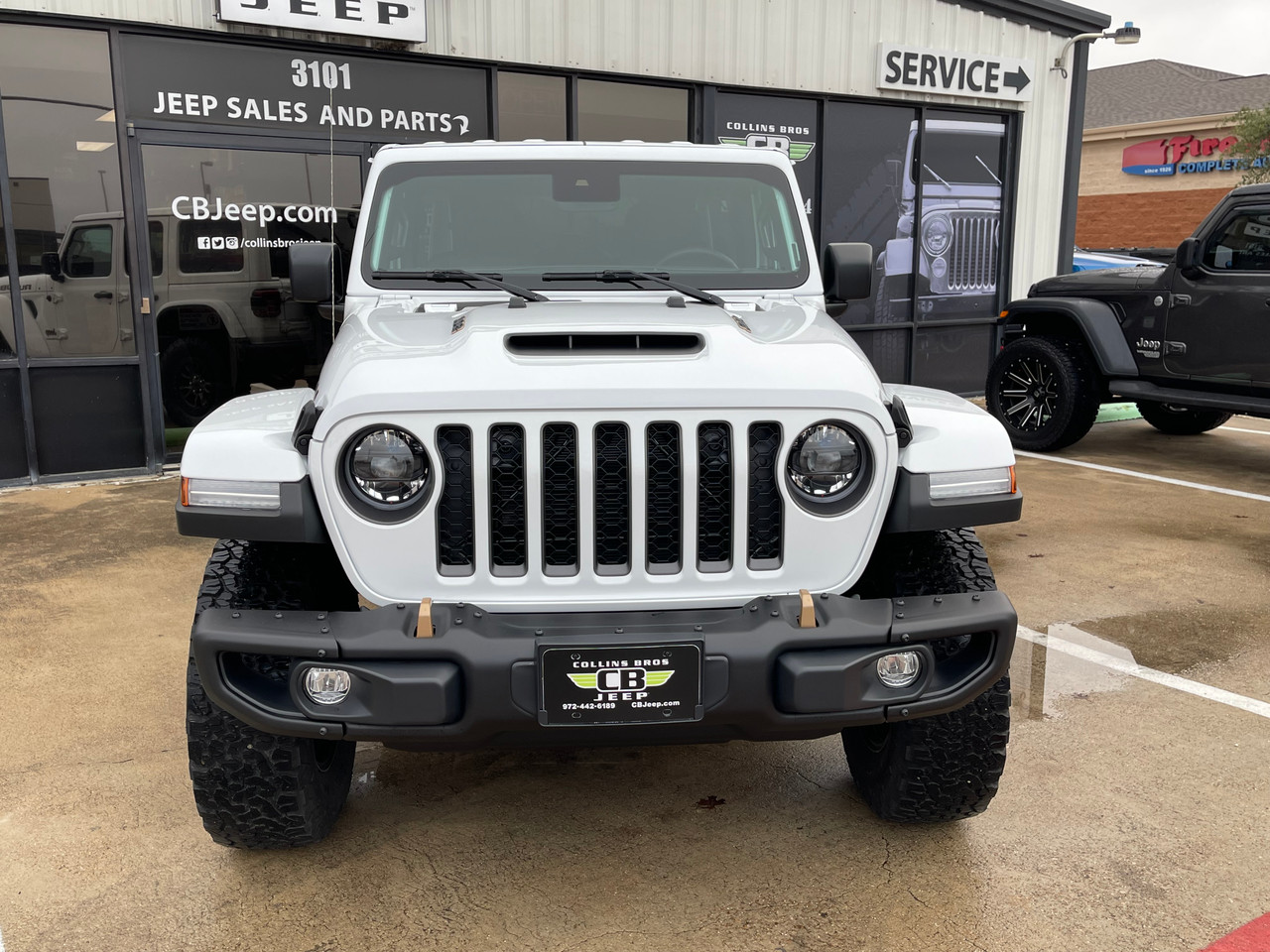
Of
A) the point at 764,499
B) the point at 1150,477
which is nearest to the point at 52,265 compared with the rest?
the point at 764,499

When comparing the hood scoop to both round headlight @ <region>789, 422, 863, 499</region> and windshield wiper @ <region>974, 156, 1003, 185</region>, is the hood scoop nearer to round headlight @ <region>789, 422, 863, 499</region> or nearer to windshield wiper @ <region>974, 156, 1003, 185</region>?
round headlight @ <region>789, 422, 863, 499</region>

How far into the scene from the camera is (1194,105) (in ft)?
127

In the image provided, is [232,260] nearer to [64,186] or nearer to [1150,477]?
[64,186]

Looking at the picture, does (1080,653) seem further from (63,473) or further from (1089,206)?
(1089,206)

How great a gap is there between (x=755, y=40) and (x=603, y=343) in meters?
7.56

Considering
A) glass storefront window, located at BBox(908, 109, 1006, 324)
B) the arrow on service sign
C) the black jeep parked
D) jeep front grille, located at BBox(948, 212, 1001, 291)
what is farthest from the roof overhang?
the black jeep parked

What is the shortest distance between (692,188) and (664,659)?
203cm

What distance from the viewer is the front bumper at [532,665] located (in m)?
2.21

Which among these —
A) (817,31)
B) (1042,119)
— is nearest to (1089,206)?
(1042,119)

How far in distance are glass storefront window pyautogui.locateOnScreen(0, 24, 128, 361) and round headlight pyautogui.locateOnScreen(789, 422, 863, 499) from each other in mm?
6305

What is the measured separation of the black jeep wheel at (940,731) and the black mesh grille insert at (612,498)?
0.71m

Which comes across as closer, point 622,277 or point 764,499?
point 764,499

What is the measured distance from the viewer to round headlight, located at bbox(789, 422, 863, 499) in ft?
7.89

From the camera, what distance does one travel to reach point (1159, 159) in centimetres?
3716
